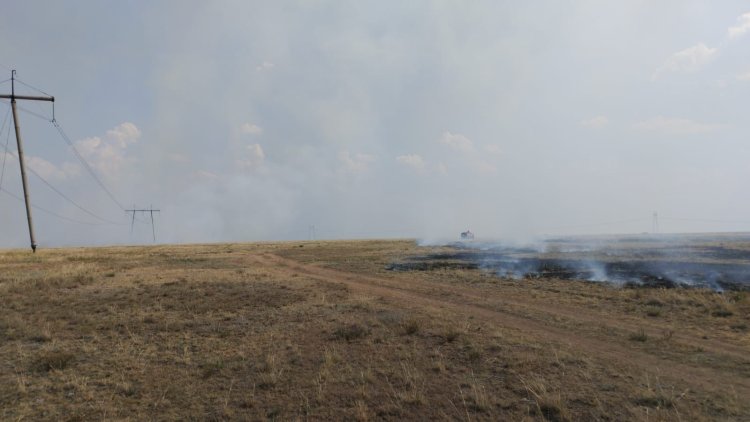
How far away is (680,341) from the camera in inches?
523

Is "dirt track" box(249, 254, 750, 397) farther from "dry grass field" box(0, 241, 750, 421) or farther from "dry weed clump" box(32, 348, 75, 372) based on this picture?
"dry weed clump" box(32, 348, 75, 372)

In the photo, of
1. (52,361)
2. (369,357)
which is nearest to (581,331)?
(369,357)

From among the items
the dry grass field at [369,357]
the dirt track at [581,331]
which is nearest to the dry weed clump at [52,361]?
the dry grass field at [369,357]

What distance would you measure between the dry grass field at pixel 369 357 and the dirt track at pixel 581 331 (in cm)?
8

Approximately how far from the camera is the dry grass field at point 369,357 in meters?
A: 8.47

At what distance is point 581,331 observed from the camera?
14.6 metres

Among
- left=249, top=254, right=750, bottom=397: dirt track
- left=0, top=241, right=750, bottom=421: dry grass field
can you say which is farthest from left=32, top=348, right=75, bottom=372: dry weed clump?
left=249, top=254, right=750, bottom=397: dirt track

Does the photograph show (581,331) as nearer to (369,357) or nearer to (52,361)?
(369,357)

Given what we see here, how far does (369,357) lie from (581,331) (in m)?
8.51

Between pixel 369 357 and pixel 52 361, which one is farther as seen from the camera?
pixel 369 357

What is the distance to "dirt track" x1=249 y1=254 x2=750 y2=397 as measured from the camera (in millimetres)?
10133

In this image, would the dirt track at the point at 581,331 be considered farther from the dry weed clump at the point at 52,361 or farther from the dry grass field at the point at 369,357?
the dry weed clump at the point at 52,361

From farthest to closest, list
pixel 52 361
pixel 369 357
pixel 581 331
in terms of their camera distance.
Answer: pixel 581 331
pixel 369 357
pixel 52 361

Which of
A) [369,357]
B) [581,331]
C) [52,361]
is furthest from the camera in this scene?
[581,331]
